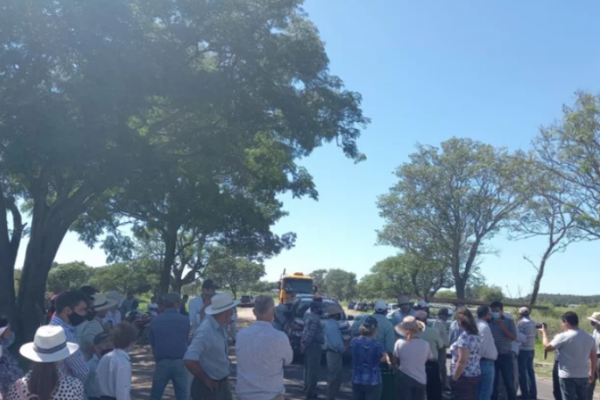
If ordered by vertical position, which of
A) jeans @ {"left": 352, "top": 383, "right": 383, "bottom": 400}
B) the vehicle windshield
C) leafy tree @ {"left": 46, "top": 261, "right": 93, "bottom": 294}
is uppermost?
leafy tree @ {"left": 46, "top": 261, "right": 93, "bottom": 294}

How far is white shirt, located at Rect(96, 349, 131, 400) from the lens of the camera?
5332 mm

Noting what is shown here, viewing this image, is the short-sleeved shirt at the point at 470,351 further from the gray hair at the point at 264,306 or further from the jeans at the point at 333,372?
the gray hair at the point at 264,306

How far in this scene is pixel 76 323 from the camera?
21.9ft

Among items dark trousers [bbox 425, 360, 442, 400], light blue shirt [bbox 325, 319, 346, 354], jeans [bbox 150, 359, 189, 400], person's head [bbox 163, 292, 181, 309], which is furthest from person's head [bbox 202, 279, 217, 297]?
dark trousers [bbox 425, 360, 442, 400]

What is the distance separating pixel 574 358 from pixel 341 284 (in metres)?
107

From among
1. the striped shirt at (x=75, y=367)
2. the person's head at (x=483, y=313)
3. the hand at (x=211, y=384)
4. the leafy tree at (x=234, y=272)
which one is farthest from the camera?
the leafy tree at (x=234, y=272)

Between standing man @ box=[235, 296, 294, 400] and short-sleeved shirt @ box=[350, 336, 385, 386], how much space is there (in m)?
2.16

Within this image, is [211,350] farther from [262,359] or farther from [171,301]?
[171,301]

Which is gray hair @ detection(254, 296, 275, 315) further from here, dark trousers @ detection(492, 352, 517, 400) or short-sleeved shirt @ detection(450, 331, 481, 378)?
dark trousers @ detection(492, 352, 517, 400)

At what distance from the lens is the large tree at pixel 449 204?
39031mm

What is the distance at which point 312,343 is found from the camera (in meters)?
11.4

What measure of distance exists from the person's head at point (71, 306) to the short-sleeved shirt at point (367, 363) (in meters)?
3.48

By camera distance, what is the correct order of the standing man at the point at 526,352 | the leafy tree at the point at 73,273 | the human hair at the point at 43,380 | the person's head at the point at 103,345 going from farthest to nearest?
the leafy tree at the point at 73,273 → the standing man at the point at 526,352 → the person's head at the point at 103,345 → the human hair at the point at 43,380

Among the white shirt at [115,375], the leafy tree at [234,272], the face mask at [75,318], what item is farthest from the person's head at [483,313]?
the leafy tree at [234,272]
